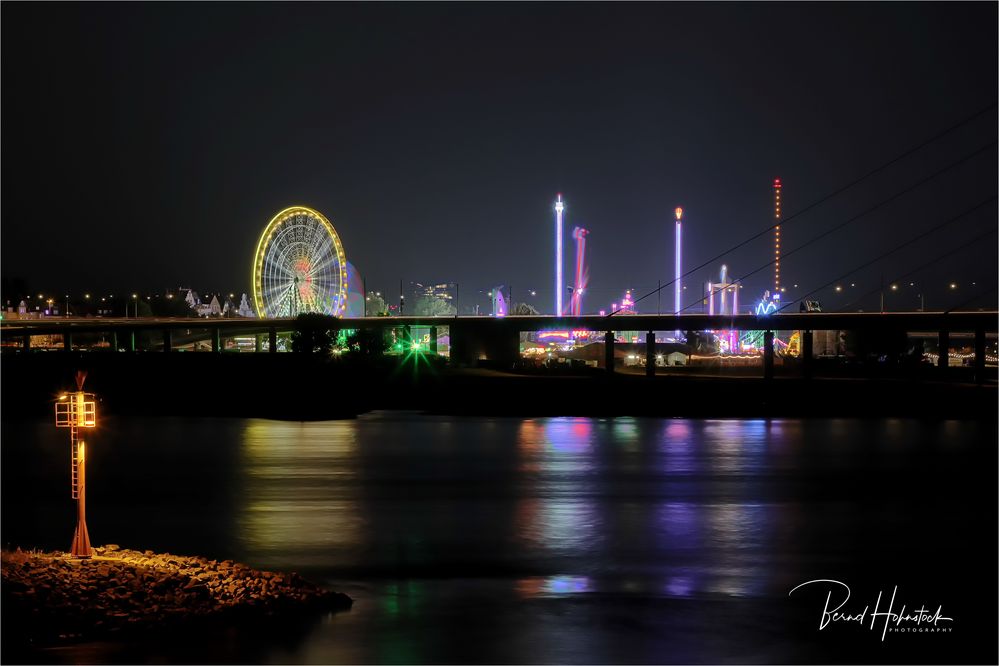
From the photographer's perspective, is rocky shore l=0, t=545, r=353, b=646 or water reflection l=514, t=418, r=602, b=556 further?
water reflection l=514, t=418, r=602, b=556

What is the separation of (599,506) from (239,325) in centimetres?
8081

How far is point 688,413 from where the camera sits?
129ft

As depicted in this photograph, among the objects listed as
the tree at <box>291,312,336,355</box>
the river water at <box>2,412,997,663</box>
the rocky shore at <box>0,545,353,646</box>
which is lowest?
the river water at <box>2,412,997,663</box>

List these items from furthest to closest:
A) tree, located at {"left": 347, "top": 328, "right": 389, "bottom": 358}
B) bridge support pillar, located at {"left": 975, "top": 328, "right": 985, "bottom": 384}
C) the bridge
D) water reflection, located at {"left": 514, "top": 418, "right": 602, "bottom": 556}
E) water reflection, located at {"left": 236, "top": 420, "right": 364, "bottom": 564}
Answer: tree, located at {"left": 347, "top": 328, "right": 389, "bottom": 358}
the bridge
bridge support pillar, located at {"left": 975, "top": 328, "right": 985, "bottom": 384}
water reflection, located at {"left": 514, "top": 418, "right": 602, "bottom": 556}
water reflection, located at {"left": 236, "top": 420, "right": 364, "bottom": 564}

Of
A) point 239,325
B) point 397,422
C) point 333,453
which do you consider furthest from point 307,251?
point 333,453

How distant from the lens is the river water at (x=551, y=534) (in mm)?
9391

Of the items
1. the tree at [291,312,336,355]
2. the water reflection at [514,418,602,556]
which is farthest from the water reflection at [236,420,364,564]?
the tree at [291,312,336,355]

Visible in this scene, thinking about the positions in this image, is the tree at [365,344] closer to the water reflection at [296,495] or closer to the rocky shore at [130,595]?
the water reflection at [296,495]

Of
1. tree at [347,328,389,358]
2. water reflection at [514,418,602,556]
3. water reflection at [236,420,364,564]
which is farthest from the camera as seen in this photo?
tree at [347,328,389,358]

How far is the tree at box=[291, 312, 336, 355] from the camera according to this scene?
218 ft

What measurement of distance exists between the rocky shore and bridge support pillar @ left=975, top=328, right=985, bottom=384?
5451 cm

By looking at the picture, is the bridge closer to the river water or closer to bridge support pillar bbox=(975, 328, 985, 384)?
bridge support pillar bbox=(975, 328, 985, 384)

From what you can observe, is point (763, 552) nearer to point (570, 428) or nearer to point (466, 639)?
point (466, 639)

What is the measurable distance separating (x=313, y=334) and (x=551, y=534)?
55.0 metres
